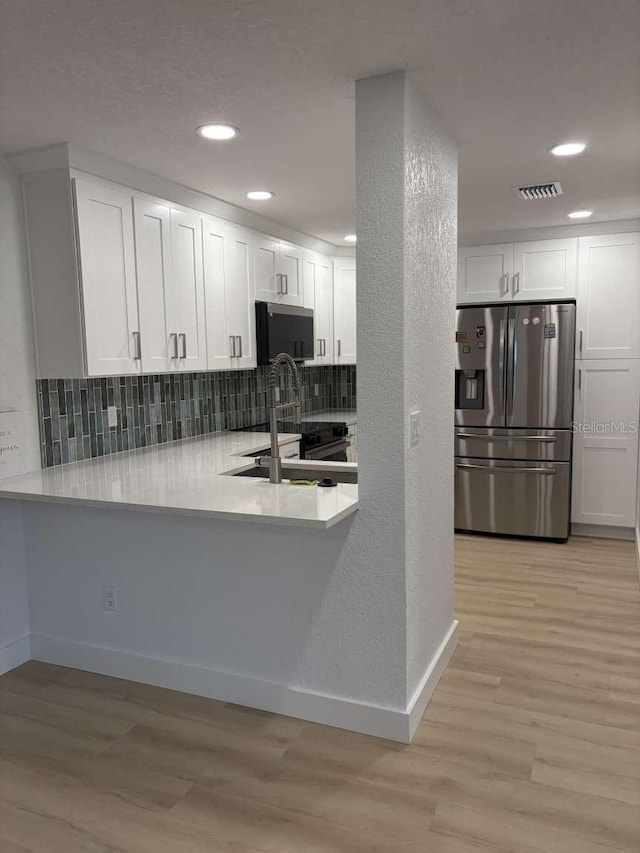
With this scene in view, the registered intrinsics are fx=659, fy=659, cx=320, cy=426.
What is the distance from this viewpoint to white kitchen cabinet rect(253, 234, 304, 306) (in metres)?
4.13

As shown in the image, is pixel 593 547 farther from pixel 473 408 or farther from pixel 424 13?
pixel 424 13

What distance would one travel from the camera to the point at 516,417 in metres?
4.88

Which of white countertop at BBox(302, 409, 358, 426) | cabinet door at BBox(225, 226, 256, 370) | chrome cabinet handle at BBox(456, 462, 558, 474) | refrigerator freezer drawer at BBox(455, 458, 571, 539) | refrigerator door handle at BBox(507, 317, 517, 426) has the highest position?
cabinet door at BBox(225, 226, 256, 370)

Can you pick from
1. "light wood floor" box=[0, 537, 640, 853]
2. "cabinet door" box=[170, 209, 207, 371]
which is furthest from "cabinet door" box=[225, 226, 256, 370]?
"light wood floor" box=[0, 537, 640, 853]

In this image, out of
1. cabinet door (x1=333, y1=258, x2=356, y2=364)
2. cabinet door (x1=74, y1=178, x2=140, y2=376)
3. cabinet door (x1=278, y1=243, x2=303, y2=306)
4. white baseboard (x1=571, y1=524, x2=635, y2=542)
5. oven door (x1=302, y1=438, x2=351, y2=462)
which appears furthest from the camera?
cabinet door (x1=333, y1=258, x2=356, y2=364)

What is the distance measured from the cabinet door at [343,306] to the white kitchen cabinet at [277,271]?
24.5 inches

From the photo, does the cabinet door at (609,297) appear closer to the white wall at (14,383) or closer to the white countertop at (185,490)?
the white countertop at (185,490)

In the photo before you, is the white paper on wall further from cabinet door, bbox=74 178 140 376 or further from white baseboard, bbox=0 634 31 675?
white baseboard, bbox=0 634 31 675

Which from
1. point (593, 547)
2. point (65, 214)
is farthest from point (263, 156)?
point (593, 547)

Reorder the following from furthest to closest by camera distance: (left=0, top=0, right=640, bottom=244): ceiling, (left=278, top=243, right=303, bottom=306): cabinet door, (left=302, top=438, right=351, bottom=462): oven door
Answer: (left=278, top=243, right=303, bottom=306): cabinet door, (left=302, top=438, right=351, bottom=462): oven door, (left=0, top=0, right=640, bottom=244): ceiling

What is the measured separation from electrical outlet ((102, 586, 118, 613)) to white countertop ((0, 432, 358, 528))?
497 millimetres

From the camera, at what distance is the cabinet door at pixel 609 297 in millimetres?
4738

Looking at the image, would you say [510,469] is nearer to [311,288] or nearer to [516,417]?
[516,417]

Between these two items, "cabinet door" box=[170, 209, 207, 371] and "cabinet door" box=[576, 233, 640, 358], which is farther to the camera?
"cabinet door" box=[576, 233, 640, 358]
